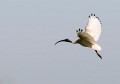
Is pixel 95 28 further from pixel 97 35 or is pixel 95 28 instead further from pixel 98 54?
pixel 98 54

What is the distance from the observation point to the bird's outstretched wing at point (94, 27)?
1918 centimetres

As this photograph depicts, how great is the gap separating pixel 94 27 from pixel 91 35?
217 centimetres

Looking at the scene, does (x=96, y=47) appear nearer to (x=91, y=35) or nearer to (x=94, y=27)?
(x=91, y=35)

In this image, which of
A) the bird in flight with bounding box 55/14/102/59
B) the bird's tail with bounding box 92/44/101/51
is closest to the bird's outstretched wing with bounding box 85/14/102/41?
the bird in flight with bounding box 55/14/102/59

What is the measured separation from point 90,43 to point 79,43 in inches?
32.6

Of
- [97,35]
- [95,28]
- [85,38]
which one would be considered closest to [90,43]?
[85,38]

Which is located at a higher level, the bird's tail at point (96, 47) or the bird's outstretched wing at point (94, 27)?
the bird's outstretched wing at point (94, 27)

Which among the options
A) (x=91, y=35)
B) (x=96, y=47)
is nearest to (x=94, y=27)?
(x=91, y=35)

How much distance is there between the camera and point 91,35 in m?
18.7

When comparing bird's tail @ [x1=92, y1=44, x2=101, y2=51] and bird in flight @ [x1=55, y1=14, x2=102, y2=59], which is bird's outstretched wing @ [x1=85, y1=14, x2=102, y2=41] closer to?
bird in flight @ [x1=55, y1=14, x2=102, y2=59]

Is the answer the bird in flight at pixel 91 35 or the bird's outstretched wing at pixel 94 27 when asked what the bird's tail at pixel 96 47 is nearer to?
the bird in flight at pixel 91 35

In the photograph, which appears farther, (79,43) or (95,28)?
(95,28)

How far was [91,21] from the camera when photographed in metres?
21.7

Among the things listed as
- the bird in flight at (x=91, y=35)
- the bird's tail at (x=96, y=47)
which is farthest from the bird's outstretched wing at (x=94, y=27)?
the bird's tail at (x=96, y=47)
